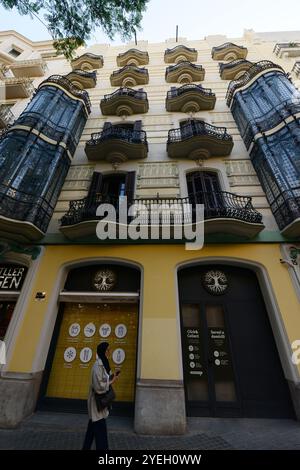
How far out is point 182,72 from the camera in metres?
14.7

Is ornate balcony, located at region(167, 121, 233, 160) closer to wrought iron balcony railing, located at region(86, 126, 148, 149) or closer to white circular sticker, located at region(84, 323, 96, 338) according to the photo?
wrought iron balcony railing, located at region(86, 126, 148, 149)

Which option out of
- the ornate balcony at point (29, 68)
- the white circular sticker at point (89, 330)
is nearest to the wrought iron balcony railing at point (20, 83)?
the ornate balcony at point (29, 68)

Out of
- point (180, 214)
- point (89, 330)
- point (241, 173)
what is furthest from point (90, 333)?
point (241, 173)

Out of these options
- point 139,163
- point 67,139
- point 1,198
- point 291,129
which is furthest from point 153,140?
point 1,198

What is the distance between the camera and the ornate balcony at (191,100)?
11.9 metres

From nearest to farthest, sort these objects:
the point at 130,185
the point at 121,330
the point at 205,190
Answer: the point at 121,330 < the point at 205,190 < the point at 130,185

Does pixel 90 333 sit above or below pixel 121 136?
below

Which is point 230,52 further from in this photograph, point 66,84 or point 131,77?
point 66,84

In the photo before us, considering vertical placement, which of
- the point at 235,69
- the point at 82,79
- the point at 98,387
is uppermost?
the point at 82,79

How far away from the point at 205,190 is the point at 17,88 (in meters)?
14.8

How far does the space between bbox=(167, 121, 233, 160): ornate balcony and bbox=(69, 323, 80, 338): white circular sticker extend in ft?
26.0

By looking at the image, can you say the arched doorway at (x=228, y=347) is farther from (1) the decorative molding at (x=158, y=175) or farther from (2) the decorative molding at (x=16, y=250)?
(2) the decorative molding at (x=16, y=250)

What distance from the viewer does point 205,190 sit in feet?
28.6

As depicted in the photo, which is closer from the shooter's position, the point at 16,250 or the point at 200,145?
the point at 16,250
